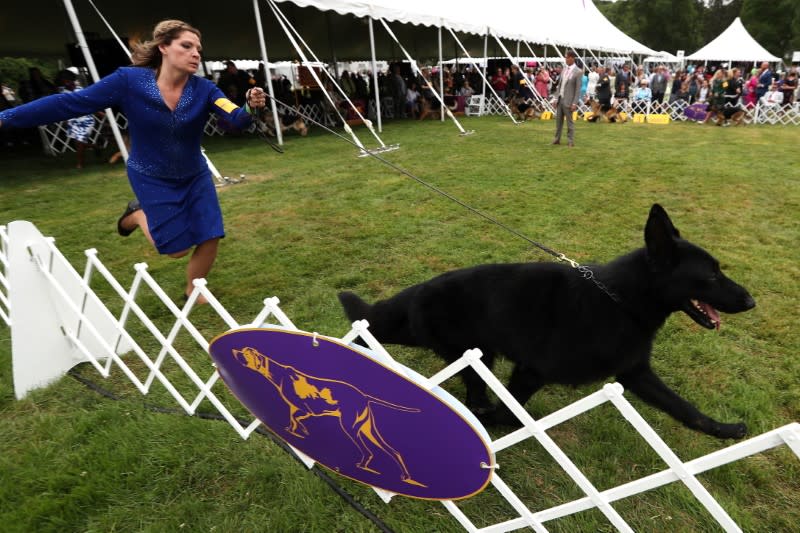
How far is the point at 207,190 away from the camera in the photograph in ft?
10.8

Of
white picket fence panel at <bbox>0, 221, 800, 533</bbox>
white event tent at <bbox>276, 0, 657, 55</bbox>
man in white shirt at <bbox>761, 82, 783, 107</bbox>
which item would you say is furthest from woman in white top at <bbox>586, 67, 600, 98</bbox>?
white picket fence panel at <bbox>0, 221, 800, 533</bbox>

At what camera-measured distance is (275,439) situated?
7.79 feet

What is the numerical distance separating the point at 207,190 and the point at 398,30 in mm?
19752

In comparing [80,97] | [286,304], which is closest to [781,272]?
[286,304]

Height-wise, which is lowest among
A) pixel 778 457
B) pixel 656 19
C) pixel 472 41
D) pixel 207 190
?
pixel 778 457

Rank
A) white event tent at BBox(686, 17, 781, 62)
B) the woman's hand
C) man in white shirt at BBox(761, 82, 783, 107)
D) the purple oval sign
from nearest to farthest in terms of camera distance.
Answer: the purple oval sign → the woman's hand → man in white shirt at BBox(761, 82, 783, 107) → white event tent at BBox(686, 17, 781, 62)

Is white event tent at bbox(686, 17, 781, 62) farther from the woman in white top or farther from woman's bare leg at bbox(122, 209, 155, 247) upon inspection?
woman's bare leg at bbox(122, 209, 155, 247)

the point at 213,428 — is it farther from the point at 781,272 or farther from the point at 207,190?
the point at 781,272

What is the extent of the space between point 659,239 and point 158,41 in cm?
302

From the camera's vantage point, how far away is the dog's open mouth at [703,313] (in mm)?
2002

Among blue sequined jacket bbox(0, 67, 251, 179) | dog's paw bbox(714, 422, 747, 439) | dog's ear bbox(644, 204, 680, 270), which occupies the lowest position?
dog's paw bbox(714, 422, 747, 439)

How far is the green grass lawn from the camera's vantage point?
2.00 meters

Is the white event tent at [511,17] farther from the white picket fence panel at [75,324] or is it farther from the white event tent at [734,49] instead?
the white picket fence panel at [75,324]

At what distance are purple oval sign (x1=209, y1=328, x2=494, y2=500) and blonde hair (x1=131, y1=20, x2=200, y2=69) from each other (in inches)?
80.8
